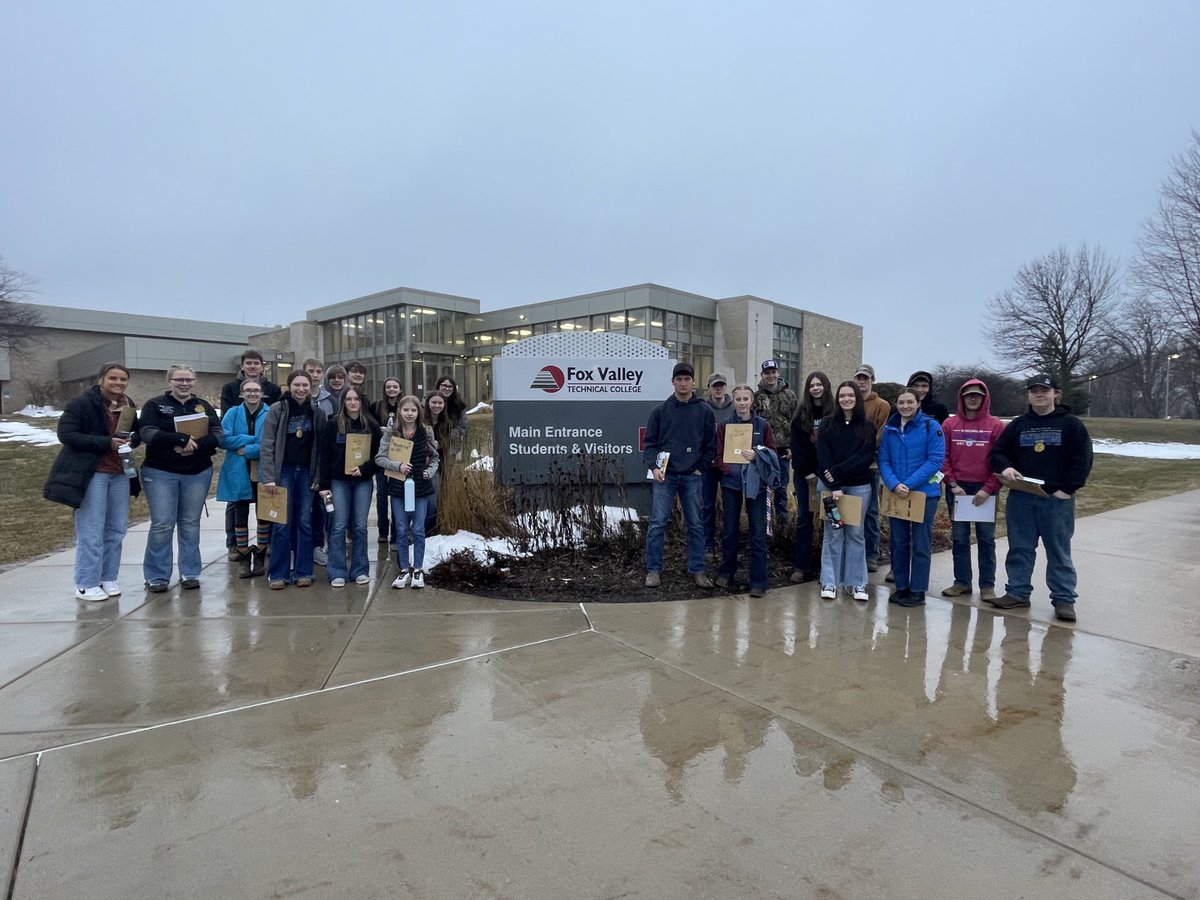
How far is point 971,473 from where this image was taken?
5629 millimetres

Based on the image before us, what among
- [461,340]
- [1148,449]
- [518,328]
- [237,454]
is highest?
[518,328]

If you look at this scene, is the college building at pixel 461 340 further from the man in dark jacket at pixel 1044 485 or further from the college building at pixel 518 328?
the man in dark jacket at pixel 1044 485

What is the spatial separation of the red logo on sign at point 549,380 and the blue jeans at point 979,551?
14.8 feet

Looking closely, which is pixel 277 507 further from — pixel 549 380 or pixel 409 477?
pixel 549 380

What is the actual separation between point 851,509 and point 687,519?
1383 mm

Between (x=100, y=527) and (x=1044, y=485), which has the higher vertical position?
(x=1044, y=485)

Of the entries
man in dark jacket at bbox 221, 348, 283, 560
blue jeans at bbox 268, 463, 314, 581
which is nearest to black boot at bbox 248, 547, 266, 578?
man in dark jacket at bbox 221, 348, 283, 560

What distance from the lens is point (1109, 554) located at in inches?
279

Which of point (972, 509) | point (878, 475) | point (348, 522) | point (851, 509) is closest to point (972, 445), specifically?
point (972, 509)

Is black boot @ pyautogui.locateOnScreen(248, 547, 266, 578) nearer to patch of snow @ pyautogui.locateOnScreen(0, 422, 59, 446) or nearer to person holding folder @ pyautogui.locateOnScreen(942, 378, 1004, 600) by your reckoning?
person holding folder @ pyautogui.locateOnScreen(942, 378, 1004, 600)

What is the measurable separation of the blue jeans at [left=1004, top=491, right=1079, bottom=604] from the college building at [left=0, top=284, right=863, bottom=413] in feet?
106

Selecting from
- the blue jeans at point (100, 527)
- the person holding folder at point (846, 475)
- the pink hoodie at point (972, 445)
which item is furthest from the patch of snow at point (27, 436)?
the pink hoodie at point (972, 445)

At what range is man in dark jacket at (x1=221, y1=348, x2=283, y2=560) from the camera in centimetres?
651

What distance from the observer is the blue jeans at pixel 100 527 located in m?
5.41
